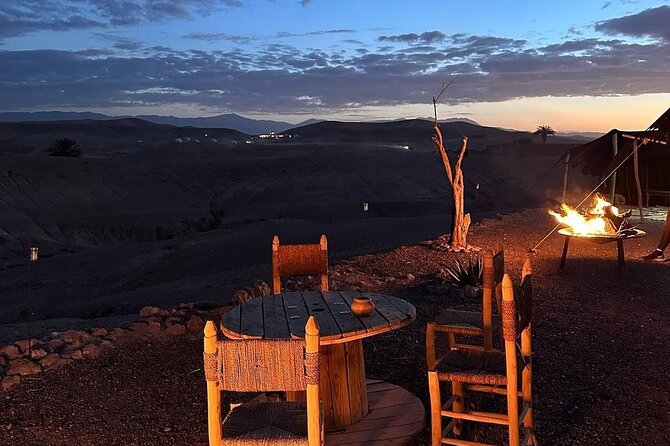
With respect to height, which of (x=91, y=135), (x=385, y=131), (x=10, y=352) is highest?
(x=91, y=135)

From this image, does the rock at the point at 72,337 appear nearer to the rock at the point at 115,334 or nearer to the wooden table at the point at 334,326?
the rock at the point at 115,334

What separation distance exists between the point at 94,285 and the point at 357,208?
15366 mm

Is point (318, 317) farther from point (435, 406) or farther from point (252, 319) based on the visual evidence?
point (435, 406)

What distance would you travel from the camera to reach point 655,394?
5.28 m

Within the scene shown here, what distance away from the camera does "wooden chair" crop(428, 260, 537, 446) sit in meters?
3.60

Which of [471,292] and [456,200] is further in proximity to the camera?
[456,200]

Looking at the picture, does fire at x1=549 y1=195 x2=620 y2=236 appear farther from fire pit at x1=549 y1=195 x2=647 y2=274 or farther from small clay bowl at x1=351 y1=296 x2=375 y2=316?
small clay bowl at x1=351 y1=296 x2=375 y2=316

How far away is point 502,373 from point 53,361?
13.7 ft

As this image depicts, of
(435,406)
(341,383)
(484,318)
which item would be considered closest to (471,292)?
(484,318)

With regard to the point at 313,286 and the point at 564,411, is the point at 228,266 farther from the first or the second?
the point at 564,411

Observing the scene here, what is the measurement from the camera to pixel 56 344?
21.2ft

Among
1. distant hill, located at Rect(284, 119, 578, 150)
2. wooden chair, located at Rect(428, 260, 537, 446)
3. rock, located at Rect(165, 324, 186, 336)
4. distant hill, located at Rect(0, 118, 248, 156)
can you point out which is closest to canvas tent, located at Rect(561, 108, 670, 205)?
rock, located at Rect(165, 324, 186, 336)

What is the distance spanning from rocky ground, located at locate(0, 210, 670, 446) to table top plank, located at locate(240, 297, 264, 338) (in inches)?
38.4

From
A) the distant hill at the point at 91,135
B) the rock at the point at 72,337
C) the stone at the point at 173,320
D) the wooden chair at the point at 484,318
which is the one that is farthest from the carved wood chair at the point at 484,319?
the distant hill at the point at 91,135
